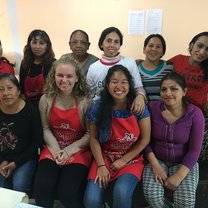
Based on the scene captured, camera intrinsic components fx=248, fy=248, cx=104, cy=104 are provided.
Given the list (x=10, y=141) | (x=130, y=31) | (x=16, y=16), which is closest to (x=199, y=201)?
(x=10, y=141)

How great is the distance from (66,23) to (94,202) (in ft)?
7.31

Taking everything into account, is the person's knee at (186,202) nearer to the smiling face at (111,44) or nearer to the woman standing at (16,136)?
the woman standing at (16,136)

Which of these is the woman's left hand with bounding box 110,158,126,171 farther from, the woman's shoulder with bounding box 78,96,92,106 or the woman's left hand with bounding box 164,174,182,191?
the woman's shoulder with bounding box 78,96,92,106

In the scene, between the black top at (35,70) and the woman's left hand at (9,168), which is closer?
the woman's left hand at (9,168)

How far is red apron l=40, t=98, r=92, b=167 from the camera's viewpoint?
1.62 meters

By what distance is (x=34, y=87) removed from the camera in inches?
80.0

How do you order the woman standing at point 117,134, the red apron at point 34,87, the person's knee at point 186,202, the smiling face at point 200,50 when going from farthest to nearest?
the red apron at point 34,87
the smiling face at point 200,50
the woman standing at point 117,134
the person's knee at point 186,202

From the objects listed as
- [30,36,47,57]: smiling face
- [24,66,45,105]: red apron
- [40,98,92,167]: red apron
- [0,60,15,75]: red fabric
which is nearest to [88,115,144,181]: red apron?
[40,98,92,167]: red apron

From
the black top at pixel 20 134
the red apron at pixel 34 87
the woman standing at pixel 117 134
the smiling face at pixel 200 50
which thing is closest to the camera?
the woman standing at pixel 117 134

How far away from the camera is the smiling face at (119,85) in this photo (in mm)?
1547

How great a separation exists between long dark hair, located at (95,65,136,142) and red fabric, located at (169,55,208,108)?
0.47m

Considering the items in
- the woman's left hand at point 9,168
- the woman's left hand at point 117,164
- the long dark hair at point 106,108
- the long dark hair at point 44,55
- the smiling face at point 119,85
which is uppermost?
the long dark hair at point 44,55

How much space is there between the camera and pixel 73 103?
5.51 ft

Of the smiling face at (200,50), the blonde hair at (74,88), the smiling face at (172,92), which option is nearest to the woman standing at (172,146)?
the smiling face at (172,92)
